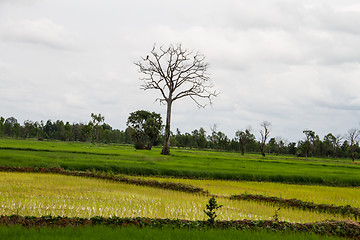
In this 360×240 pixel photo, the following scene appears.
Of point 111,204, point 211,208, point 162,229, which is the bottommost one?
point 111,204

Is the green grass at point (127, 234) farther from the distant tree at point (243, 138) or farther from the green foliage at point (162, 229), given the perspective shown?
the distant tree at point (243, 138)

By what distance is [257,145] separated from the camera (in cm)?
12525

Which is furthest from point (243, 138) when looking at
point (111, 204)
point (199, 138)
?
point (111, 204)

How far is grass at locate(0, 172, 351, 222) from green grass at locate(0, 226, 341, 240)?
181 cm

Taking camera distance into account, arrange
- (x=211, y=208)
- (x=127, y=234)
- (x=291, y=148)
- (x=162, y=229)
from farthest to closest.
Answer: (x=291, y=148)
(x=211, y=208)
(x=162, y=229)
(x=127, y=234)

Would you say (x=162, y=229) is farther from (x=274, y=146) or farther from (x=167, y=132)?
(x=274, y=146)

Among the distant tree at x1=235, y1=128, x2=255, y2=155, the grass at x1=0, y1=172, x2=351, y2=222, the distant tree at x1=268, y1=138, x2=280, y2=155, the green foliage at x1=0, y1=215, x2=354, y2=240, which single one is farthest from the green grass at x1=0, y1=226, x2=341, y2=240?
the distant tree at x1=268, y1=138, x2=280, y2=155

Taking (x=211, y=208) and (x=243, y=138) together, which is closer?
(x=211, y=208)

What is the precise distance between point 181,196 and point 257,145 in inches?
4601

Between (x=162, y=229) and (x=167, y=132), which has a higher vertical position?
(x=167, y=132)

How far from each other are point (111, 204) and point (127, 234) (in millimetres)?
4205

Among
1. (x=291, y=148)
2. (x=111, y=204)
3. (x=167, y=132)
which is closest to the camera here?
(x=111, y=204)

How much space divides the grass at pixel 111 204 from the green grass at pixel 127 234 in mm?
1805

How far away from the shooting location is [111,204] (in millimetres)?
10305
